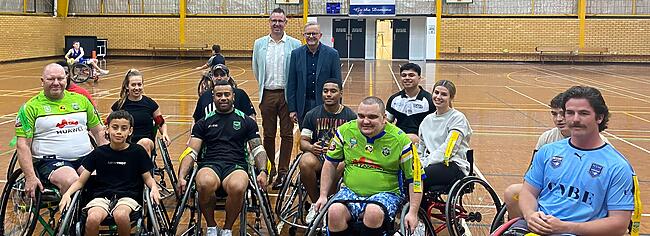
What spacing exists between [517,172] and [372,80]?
1223 cm

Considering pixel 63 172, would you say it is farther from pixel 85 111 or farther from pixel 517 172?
pixel 517 172

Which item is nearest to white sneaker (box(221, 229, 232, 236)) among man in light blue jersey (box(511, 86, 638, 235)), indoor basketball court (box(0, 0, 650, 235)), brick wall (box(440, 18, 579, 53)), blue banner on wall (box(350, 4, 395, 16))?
man in light blue jersey (box(511, 86, 638, 235))

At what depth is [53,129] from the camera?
4.41 meters

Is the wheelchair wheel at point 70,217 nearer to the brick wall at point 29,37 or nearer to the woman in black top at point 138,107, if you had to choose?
the woman in black top at point 138,107

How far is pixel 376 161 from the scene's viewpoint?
385 centimetres

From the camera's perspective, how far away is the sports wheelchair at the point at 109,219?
11.6ft

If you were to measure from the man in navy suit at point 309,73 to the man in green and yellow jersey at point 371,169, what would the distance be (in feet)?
6.12

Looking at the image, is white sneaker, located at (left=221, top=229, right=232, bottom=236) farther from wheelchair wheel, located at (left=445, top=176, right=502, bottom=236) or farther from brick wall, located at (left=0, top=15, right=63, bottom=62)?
brick wall, located at (left=0, top=15, right=63, bottom=62)

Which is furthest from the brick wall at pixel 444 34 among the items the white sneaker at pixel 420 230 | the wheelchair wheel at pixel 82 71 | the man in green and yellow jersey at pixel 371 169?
the white sneaker at pixel 420 230

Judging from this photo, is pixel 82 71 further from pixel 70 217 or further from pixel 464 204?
pixel 70 217

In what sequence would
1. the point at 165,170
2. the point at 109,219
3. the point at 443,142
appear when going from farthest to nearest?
the point at 165,170 → the point at 443,142 → the point at 109,219

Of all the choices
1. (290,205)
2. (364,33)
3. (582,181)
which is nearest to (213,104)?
(290,205)

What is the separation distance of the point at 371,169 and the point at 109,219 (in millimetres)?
1557

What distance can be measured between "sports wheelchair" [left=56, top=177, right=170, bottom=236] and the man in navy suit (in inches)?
85.4
